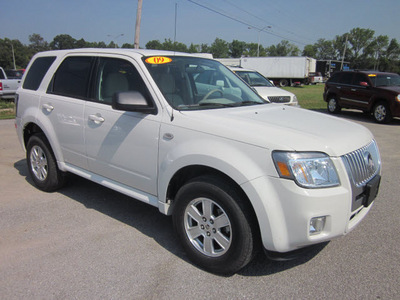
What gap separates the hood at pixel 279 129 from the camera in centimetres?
251

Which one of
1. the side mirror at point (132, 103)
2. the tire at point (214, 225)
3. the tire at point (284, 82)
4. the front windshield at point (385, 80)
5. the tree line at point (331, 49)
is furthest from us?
the tree line at point (331, 49)

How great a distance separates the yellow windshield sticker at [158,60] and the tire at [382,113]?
10.8m

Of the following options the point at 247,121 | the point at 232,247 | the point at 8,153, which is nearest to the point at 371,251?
the point at 232,247

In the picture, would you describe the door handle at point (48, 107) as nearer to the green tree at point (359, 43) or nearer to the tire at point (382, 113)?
the tire at point (382, 113)

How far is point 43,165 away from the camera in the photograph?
4652 millimetres

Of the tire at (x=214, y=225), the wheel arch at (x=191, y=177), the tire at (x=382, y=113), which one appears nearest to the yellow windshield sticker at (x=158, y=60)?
the wheel arch at (x=191, y=177)

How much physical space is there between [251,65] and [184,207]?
40.8 m

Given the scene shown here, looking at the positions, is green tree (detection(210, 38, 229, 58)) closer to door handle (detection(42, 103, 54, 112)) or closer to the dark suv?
the dark suv

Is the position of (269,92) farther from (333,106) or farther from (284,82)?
(284,82)

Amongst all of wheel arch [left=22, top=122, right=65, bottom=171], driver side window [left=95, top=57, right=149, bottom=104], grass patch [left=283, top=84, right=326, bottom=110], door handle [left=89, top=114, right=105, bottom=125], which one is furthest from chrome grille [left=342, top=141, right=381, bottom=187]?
grass patch [left=283, top=84, right=326, bottom=110]

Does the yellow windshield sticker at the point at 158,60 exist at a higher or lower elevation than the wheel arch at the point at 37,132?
higher

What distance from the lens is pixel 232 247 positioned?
268cm

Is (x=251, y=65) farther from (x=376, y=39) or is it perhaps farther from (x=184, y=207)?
(x=376, y=39)

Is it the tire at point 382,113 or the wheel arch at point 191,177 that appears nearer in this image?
the wheel arch at point 191,177
